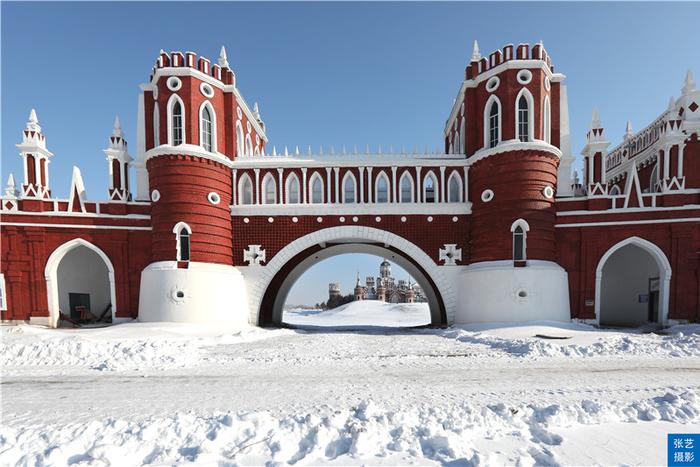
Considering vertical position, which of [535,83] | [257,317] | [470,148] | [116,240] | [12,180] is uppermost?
[535,83]

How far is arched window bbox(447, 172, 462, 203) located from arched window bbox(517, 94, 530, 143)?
3.82m

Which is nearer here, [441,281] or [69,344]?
[69,344]

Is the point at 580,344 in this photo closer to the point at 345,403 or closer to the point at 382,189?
the point at 345,403

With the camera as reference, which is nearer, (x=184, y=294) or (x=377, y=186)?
(x=184, y=294)

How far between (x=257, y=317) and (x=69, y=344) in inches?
352

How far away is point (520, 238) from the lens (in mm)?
15945

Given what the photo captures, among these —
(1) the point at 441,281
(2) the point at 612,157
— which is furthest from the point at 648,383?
(2) the point at 612,157

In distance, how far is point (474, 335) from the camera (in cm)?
1302

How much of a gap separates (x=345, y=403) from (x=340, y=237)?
12.7 m

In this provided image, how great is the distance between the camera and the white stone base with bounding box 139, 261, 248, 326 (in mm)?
15188

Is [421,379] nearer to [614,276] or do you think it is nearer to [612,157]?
[614,276]

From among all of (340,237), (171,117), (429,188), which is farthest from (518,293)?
(171,117)

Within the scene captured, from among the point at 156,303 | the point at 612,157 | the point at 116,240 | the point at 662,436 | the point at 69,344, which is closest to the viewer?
the point at 662,436

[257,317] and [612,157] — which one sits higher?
[612,157]
